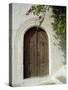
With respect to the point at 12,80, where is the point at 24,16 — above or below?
above

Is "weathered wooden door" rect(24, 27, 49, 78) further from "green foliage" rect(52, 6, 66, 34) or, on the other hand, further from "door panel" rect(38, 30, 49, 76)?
"green foliage" rect(52, 6, 66, 34)

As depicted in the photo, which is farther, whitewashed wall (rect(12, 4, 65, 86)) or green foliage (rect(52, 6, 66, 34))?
green foliage (rect(52, 6, 66, 34))

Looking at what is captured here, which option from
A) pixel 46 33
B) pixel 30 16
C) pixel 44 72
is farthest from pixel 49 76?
pixel 30 16

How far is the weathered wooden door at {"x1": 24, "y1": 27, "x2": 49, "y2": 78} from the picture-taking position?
2.29 metres

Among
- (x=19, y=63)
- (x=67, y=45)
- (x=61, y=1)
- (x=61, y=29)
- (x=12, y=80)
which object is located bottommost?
(x=12, y=80)

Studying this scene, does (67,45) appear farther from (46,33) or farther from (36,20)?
(36,20)

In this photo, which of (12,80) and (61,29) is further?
(61,29)

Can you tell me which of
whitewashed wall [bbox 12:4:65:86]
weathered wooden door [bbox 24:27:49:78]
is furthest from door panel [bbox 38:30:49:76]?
whitewashed wall [bbox 12:4:65:86]

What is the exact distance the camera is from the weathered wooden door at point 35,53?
229 centimetres

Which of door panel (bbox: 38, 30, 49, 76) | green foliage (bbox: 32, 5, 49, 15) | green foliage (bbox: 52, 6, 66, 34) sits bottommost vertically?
door panel (bbox: 38, 30, 49, 76)

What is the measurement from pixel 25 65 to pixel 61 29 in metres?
0.51

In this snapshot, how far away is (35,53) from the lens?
2328mm

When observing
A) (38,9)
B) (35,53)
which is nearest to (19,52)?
(35,53)

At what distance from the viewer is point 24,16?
2273 millimetres
